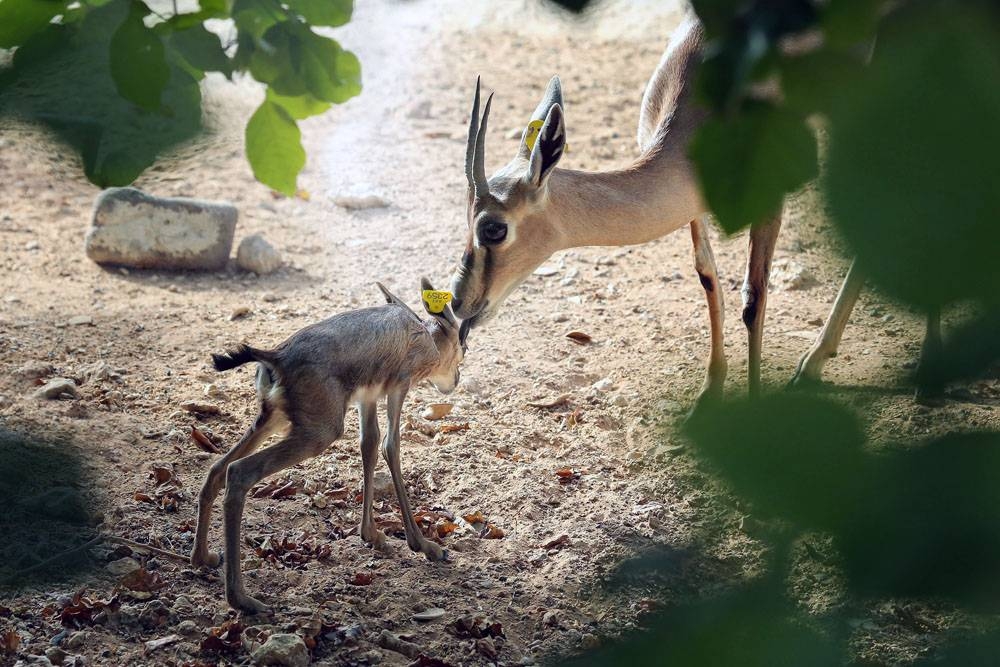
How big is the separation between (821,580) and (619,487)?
167 inches

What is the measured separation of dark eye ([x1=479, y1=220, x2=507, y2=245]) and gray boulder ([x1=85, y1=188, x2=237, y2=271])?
9.54ft

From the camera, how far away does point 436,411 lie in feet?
18.2

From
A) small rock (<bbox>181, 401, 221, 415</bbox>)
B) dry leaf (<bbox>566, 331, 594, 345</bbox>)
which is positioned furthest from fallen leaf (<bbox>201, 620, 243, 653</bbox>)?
dry leaf (<bbox>566, 331, 594, 345</bbox>)

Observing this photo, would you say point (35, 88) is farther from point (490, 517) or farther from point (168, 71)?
point (490, 517)

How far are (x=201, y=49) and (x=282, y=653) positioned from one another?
2.37 m

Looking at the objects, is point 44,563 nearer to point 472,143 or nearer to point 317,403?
point 317,403

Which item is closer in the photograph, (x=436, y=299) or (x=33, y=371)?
(x=436, y=299)

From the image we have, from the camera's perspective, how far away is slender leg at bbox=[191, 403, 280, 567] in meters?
4.03

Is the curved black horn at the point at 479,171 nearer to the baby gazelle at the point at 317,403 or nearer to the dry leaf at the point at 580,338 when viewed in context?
the baby gazelle at the point at 317,403

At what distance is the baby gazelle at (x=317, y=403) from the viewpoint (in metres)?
3.93

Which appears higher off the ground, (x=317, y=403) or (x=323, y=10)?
(x=323, y=10)

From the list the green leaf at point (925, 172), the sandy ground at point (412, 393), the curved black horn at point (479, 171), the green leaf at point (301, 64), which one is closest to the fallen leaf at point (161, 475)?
the sandy ground at point (412, 393)

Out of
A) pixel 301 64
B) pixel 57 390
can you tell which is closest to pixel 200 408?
pixel 57 390

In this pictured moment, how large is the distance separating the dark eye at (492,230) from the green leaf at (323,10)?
3.21 meters
